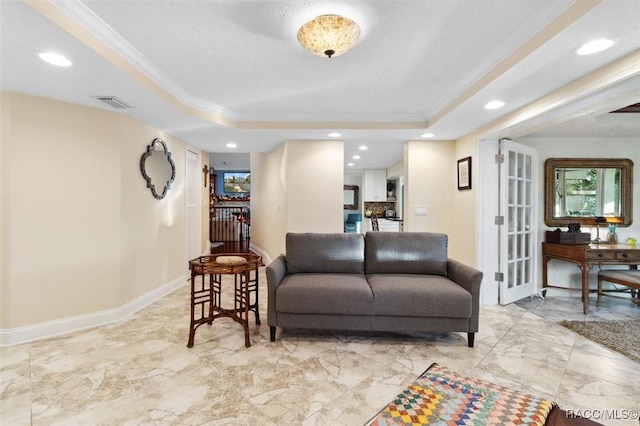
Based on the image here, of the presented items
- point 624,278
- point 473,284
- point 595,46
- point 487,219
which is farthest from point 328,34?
point 624,278

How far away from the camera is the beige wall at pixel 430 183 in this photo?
4.36 m

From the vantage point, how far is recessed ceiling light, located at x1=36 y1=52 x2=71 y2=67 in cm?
192

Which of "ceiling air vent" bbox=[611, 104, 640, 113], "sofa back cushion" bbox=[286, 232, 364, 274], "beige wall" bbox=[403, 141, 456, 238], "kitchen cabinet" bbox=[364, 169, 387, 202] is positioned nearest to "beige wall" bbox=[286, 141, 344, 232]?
"beige wall" bbox=[403, 141, 456, 238]

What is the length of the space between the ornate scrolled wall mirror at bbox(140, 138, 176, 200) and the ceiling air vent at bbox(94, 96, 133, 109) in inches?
27.4

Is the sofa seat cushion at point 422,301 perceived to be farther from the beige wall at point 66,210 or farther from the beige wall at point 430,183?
the beige wall at point 66,210

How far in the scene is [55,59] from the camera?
1.99 m

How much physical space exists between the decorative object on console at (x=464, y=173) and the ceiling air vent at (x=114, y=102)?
404 centimetres

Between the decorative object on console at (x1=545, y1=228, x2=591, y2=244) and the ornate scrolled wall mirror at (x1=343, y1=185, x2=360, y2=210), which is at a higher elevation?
the ornate scrolled wall mirror at (x1=343, y1=185, x2=360, y2=210)

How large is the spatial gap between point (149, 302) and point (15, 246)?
1406mm

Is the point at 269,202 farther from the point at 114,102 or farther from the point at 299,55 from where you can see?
the point at 299,55

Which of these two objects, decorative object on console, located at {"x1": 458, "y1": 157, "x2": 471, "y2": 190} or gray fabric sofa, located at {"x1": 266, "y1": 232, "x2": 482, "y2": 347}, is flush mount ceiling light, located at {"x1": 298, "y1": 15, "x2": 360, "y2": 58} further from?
decorative object on console, located at {"x1": 458, "y1": 157, "x2": 471, "y2": 190}

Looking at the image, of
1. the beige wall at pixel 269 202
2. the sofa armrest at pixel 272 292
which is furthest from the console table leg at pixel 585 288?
the beige wall at pixel 269 202

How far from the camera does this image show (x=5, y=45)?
1.81 meters

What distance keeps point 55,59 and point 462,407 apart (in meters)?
3.25
